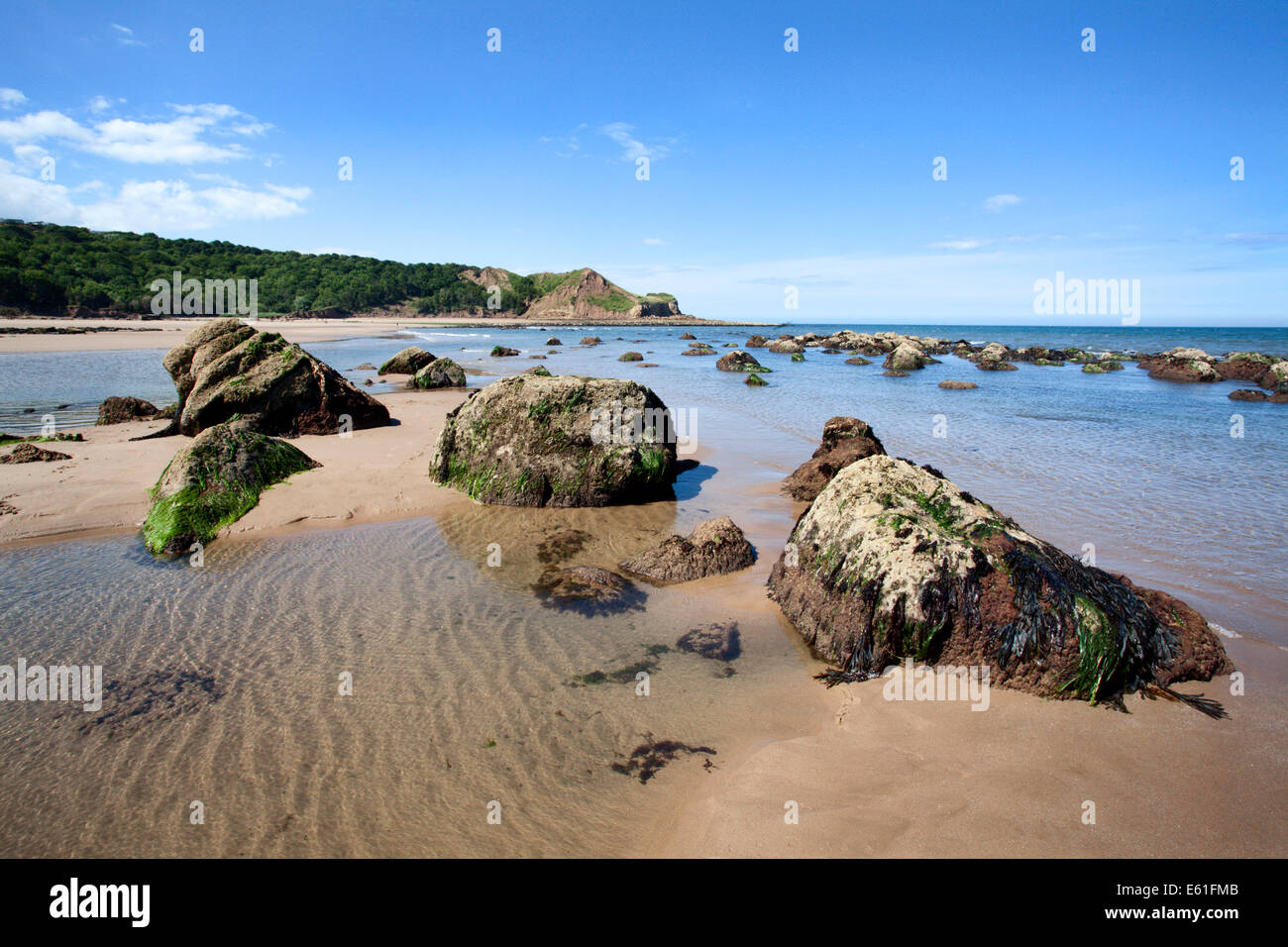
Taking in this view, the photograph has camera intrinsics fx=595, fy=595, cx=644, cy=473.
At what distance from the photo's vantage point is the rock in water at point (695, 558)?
6.75 m

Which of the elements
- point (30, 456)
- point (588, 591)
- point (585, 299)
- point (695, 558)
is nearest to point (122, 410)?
point (30, 456)

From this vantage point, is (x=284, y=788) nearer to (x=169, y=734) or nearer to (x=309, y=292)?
(x=169, y=734)

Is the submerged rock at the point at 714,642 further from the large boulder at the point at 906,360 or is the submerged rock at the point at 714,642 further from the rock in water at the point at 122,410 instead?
the large boulder at the point at 906,360

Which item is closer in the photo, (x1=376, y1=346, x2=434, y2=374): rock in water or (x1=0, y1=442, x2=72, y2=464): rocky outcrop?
(x1=0, y1=442, x2=72, y2=464): rocky outcrop

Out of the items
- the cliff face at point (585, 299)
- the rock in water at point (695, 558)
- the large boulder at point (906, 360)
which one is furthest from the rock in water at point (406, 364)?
the cliff face at point (585, 299)

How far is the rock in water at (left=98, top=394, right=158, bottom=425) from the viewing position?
45.1 feet

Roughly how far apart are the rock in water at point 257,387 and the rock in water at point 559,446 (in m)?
4.77

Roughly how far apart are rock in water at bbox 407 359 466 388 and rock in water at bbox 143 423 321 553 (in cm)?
1244

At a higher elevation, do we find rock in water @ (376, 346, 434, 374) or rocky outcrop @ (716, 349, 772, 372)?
rocky outcrop @ (716, 349, 772, 372)

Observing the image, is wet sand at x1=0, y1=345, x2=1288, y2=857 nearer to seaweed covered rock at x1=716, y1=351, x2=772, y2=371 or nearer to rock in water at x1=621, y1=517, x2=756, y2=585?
rock in water at x1=621, y1=517, x2=756, y2=585

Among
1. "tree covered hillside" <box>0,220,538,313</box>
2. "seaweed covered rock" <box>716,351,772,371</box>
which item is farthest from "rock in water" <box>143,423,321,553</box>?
"tree covered hillside" <box>0,220,538,313</box>
